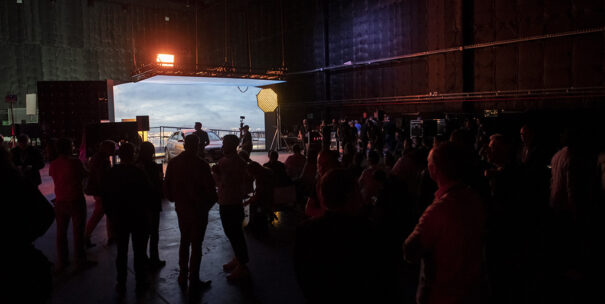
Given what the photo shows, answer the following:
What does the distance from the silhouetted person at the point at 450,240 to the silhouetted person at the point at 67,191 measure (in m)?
4.36

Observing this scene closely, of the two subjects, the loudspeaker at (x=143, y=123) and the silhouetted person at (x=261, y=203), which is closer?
the silhouetted person at (x=261, y=203)

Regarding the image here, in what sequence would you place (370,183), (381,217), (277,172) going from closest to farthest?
1. (381,217)
2. (370,183)
3. (277,172)

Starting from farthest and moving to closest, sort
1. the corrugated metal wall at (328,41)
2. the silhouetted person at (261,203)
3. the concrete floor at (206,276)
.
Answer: the corrugated metal wall at (328,41) → the silhouetted person at (261,203) → the concrete floor at (206,276)

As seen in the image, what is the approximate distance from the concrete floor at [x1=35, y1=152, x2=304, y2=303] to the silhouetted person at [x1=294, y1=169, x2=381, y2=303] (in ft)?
7.56

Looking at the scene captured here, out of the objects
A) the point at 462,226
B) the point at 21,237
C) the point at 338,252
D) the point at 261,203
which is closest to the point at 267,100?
the point at 261,203

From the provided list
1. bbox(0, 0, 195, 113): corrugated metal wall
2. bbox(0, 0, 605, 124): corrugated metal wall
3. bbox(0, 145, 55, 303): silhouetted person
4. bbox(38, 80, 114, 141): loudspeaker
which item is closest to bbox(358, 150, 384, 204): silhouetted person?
bbox(0, 145, 55, 303): silhouetted person

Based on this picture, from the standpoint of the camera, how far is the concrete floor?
4238mm

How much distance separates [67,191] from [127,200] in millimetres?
1355

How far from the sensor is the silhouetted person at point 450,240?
215 cm

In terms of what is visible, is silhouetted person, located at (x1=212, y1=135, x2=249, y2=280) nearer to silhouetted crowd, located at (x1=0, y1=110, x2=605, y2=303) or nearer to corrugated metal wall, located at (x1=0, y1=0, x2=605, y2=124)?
silhouetted crowd, located at (x1=0, y1=110, x2=605, y2=303)

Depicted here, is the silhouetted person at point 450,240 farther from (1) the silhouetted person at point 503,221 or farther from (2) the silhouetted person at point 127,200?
(2) the silhouetted person at point 127,200

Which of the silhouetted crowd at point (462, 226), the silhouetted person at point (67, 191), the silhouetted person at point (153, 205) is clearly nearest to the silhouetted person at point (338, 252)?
the silhouetted crowd at point (462, 226)

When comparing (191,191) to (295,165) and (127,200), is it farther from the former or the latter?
(295,165)

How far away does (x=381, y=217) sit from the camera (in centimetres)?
472
